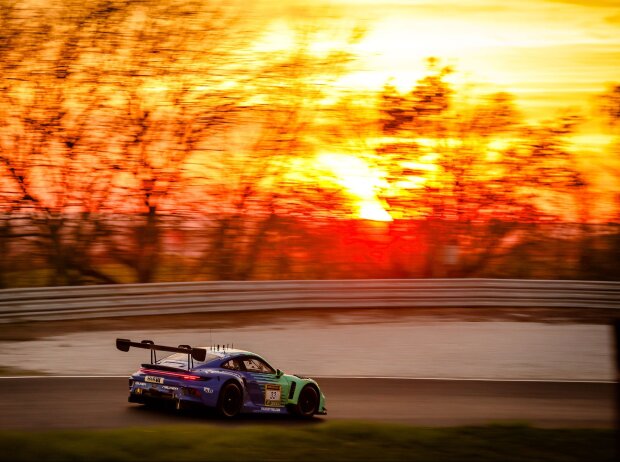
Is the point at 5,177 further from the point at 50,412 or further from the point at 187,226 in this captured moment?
the point at 50,412

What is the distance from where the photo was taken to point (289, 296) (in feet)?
78.3

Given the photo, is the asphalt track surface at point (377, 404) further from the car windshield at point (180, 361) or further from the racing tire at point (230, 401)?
the car windshield at point (180, 361)

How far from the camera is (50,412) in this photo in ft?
36.7

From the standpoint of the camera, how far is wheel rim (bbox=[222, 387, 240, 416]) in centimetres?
1098

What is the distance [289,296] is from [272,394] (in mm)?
12466

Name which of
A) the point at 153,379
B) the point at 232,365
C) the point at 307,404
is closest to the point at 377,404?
the point at 307,404

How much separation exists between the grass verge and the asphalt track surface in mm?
1230

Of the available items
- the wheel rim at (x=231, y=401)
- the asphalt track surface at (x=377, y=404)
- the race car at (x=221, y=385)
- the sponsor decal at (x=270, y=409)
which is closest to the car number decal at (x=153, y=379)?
the race car at (x=221, y=385)

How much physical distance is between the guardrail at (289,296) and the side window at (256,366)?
10.7 metres

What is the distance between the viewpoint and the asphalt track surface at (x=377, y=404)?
1086 centimetres

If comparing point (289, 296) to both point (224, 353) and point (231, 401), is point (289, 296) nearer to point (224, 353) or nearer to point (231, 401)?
point (224, 353)

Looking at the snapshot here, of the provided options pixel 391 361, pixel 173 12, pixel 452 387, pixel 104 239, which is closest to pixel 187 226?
pixel 104 239

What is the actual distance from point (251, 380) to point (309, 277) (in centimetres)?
1510

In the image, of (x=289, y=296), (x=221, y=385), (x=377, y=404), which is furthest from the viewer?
(x=289, y=296)
